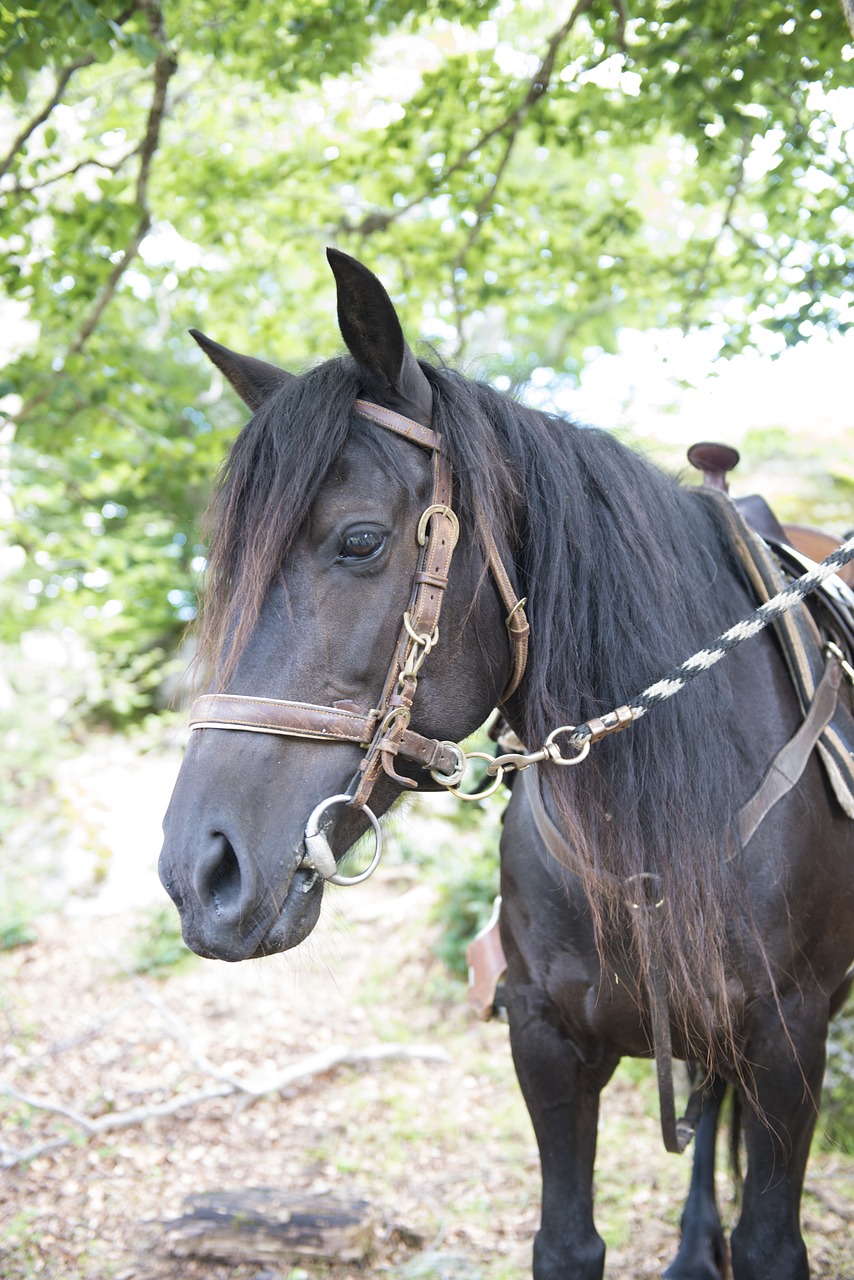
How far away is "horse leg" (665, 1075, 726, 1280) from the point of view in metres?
2.94

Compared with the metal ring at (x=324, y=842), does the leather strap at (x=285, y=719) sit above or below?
above

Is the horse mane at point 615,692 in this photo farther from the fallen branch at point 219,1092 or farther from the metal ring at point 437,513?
the fallen branch at point 219,1092

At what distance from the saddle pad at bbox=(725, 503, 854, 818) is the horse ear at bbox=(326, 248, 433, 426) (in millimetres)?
951

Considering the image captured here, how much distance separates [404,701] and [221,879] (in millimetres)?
439

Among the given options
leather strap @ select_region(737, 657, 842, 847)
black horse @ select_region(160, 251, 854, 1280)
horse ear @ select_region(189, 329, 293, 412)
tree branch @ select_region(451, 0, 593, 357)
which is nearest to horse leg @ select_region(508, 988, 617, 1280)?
black horse @ select_region(160, 251, 854, 1280)

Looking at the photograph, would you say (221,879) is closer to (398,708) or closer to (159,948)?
(398,708)

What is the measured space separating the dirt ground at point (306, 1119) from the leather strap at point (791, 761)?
941 millimetres

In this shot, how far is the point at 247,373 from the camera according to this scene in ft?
6.39

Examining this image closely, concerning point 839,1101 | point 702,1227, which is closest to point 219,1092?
point 702,1227

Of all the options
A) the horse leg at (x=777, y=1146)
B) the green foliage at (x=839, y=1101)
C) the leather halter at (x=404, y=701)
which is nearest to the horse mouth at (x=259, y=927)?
the leather halter at (x=404, y=701)

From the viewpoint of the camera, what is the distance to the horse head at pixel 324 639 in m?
1.45

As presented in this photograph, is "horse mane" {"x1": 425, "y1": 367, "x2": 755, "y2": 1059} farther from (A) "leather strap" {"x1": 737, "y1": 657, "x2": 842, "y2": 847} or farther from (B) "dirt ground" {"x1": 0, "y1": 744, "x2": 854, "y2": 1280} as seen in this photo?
(B) "dirt ground" {"x1": 0, "y1": 744, "x2": 854, "y2": 1280}

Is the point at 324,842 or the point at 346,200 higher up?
the point at 346,200

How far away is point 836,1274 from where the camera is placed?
10.0ft
